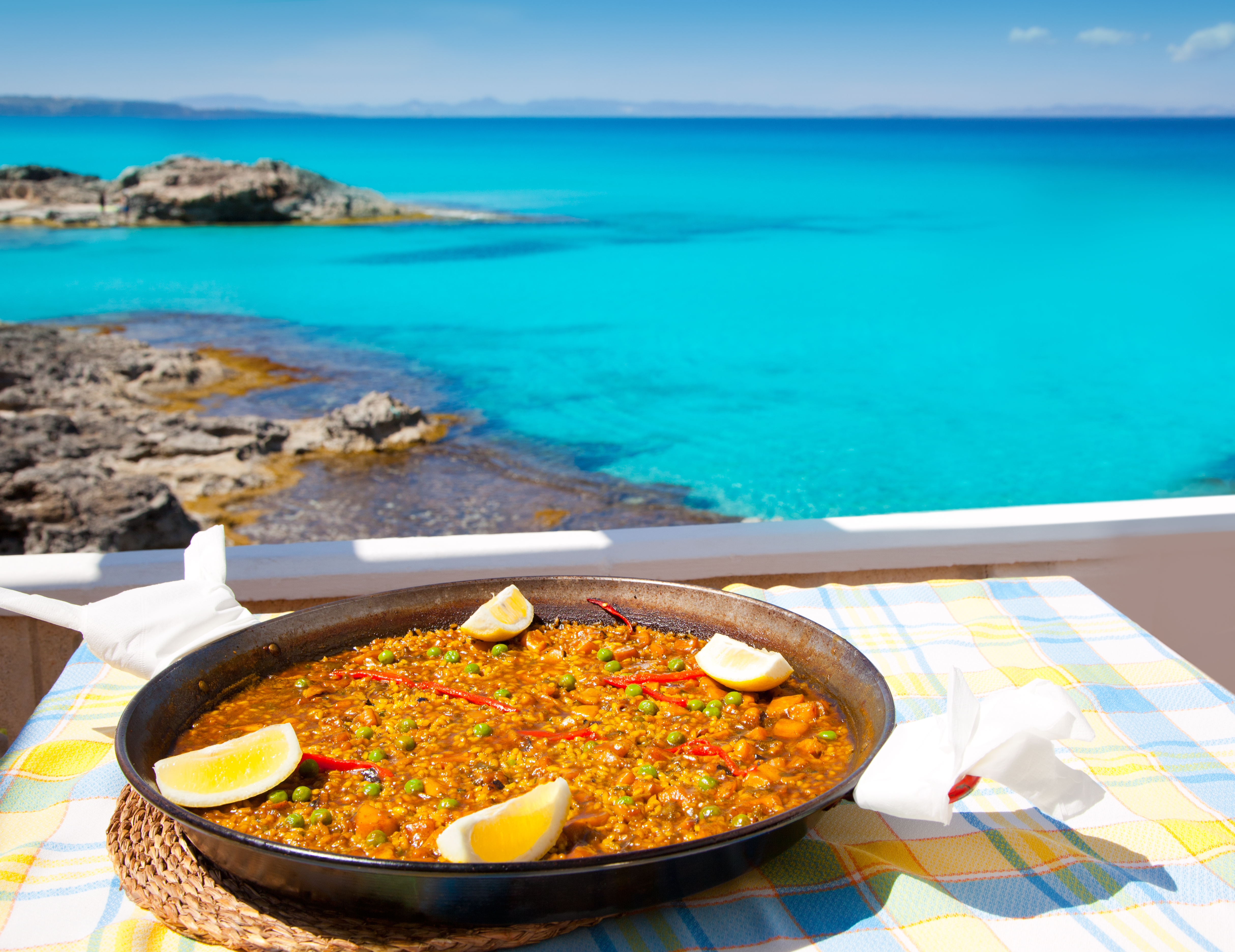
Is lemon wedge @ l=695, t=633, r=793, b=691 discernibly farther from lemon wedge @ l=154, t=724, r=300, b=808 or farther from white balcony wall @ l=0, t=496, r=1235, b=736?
white balcony wall @ l=0, t=496, r=1235, b=736

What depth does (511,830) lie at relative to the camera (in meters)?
1.13

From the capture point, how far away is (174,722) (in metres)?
1.44

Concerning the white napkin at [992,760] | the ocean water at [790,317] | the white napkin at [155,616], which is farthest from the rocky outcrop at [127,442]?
the white napkin at [992,760]

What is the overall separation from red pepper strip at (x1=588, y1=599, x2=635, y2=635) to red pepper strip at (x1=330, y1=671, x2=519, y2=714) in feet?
1.03

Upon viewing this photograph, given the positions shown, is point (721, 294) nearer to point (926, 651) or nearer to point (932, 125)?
point (926, 651)

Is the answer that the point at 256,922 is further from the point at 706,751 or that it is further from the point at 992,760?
the point at 992,760

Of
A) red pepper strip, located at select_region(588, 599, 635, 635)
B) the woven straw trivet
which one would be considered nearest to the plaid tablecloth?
the woven straw trivet

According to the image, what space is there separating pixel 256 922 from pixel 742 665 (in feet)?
2.54

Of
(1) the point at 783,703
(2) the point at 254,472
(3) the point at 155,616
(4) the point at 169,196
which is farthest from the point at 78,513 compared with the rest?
(4) the point at 169,196

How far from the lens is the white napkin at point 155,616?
1.60 m

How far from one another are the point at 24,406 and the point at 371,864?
10.9m

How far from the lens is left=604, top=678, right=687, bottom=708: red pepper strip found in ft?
5.06

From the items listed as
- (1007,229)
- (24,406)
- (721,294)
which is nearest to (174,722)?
(24,406)

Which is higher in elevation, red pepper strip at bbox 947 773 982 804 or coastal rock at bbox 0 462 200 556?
red pepper strip at bbox 947 773 982 804
